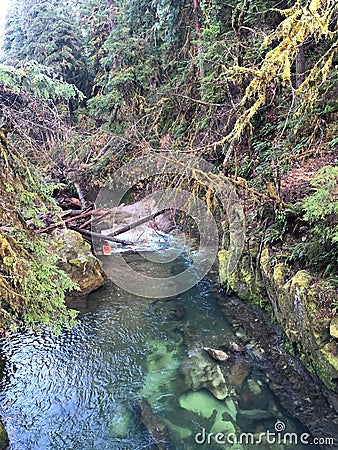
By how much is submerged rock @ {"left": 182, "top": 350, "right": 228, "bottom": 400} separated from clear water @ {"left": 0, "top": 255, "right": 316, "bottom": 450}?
9 cm

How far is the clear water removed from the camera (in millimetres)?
4770

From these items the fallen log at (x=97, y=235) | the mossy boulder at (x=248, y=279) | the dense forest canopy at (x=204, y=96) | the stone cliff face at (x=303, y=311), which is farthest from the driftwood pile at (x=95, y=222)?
the stone cliff face at (x=303, y=311)

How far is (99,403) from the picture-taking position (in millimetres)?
5367

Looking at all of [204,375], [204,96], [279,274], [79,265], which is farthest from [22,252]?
[204,96]

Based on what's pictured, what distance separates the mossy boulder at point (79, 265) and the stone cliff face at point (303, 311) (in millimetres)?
4494

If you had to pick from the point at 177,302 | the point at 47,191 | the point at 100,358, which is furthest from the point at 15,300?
the point at 177,302

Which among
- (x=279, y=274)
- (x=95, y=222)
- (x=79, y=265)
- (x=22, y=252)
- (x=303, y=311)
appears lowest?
(x=95, y=222)

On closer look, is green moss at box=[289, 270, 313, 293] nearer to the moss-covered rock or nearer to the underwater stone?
the moss-covered rock

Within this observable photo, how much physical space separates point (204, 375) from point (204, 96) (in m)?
8.91

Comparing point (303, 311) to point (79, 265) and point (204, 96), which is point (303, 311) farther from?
point (204, 96)

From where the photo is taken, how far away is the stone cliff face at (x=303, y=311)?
460 cm

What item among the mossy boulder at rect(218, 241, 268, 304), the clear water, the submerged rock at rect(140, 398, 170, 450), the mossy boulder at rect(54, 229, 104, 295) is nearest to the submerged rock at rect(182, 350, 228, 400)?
the clear water

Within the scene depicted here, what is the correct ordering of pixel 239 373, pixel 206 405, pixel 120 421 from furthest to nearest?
pixel 239 373 < pixel 206 405 < pixel 120 421

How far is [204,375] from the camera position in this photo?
5.81m
